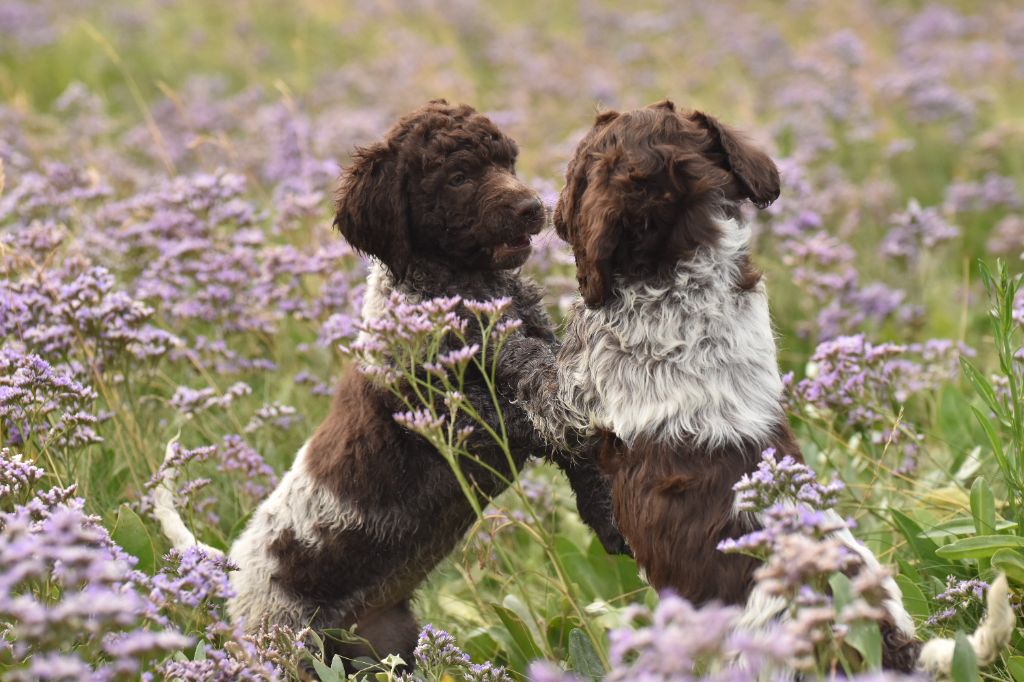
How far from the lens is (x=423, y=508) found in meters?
4.05

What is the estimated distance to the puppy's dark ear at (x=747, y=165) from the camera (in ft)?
11.3

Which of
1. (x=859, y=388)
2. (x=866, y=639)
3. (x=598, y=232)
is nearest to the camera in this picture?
(x=866, y=639)

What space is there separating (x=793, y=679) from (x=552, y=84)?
31.6 feet

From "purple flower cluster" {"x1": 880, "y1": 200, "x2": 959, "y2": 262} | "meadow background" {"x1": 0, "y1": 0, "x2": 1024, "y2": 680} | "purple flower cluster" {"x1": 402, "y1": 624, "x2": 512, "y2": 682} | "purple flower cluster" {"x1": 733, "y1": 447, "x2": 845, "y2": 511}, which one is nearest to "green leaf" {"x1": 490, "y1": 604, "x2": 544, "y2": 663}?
"meadow background" {"x1": 0, "y1": 0, "x2": 1024, "y2": 680}

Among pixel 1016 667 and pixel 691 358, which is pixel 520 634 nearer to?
pixel 691 358

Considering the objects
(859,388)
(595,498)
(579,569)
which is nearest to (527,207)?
(595,498)

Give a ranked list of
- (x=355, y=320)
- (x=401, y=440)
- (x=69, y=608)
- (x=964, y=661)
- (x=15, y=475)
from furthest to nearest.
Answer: (x=355, y=320)
(x=401, y=440)
(x=15, y=475)
(x=964, y=661)
(x=69, y=608)

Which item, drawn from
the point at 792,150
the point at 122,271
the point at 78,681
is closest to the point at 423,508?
the point at 78,681

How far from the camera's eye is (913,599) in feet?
12.4

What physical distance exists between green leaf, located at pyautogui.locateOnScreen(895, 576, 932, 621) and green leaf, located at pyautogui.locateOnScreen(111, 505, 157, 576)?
101 inches

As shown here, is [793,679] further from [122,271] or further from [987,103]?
[987,103]

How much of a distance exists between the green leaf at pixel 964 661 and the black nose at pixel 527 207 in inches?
73.4

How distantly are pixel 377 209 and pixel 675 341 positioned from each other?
50.7 inches

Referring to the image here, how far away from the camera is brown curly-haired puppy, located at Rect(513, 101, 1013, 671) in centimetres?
317
